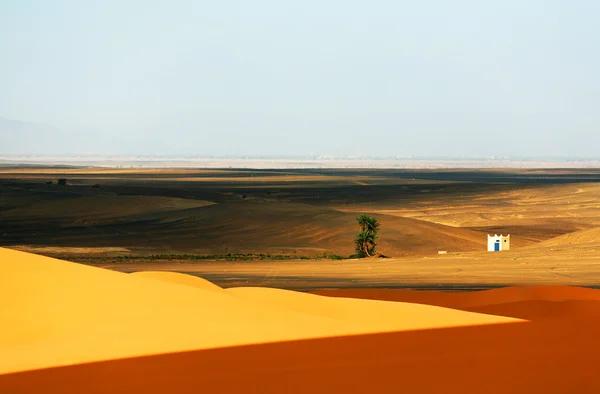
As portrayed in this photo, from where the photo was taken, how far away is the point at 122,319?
12.6m

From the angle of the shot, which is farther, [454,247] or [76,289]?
[454,247]

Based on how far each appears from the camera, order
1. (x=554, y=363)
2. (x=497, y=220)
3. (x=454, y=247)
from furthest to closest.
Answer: (x=497, y=220)
(x=454, y=247)
(x=554, y=363)

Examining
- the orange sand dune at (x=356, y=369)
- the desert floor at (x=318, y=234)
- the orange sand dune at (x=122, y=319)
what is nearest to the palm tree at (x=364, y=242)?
the desert floor at (x=318, y=234)

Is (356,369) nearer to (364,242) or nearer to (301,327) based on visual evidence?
(301,327)

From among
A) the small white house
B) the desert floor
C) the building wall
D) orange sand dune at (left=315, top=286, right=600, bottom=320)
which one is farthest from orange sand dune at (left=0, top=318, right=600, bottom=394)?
the building wall

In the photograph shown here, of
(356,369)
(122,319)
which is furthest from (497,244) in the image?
(356,369)

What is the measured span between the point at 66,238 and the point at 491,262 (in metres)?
21.8

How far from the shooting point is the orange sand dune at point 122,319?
11586mm

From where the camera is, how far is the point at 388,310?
15883 millimetres

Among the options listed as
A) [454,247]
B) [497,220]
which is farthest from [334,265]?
[497,220]

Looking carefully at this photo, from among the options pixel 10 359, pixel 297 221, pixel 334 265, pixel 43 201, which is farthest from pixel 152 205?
pixel 10 359

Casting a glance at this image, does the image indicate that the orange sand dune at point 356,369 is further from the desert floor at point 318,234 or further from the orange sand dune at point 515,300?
the desert floor at point 318,234

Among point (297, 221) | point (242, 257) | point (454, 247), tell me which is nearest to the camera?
point (242, 257)

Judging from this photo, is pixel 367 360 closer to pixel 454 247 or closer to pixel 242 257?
pixel 242 257
